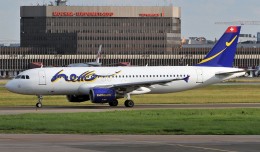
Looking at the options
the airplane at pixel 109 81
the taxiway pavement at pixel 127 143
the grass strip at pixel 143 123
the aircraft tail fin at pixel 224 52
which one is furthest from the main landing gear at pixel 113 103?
the taxiway pavement at pixel 127 143

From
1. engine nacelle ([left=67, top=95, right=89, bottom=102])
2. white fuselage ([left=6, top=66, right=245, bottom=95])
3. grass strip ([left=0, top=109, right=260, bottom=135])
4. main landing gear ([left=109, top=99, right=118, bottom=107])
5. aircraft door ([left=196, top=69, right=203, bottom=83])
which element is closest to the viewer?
grass strip ([left=0, top=109, right=260, bottom=135])

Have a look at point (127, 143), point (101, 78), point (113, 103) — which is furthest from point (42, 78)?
point (127, 143)

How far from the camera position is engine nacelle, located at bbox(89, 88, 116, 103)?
6431 centimetres

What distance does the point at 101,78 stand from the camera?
67438 millimetres

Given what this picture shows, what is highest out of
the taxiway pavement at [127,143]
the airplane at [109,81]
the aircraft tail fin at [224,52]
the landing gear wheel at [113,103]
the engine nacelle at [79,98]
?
the aircraft tail fin at [224,52]

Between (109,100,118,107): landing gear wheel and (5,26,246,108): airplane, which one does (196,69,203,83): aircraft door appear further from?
(109,100,118,107): landing gear wheel

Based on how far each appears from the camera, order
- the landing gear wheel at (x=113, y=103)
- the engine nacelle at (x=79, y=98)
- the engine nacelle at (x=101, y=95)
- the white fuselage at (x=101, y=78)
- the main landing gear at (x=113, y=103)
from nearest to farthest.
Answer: the engine nacelle at (x=101, y=95)
the white fuselage at (x=101, y=78)
the main landing gear at (x=113, y=103)
the landing gear wheel at (x=113, y=103)
the engine nacelle at (x=79, y=98)

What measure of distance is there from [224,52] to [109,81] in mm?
11614

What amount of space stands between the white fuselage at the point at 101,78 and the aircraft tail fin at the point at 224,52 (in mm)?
1382

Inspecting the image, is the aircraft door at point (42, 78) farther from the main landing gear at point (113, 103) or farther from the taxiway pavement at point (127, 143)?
the taxiway pavement at point (127, 143)

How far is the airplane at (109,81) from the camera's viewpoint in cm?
6612

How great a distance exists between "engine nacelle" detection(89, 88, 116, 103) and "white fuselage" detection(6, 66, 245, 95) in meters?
1.58

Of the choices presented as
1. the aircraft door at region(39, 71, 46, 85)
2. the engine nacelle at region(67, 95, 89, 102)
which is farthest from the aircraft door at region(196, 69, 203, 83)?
the aircraft door at region(39, 71, 46, 85)

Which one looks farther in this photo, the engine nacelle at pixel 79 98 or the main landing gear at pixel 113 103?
the engine nacelle at pixel 79 98
